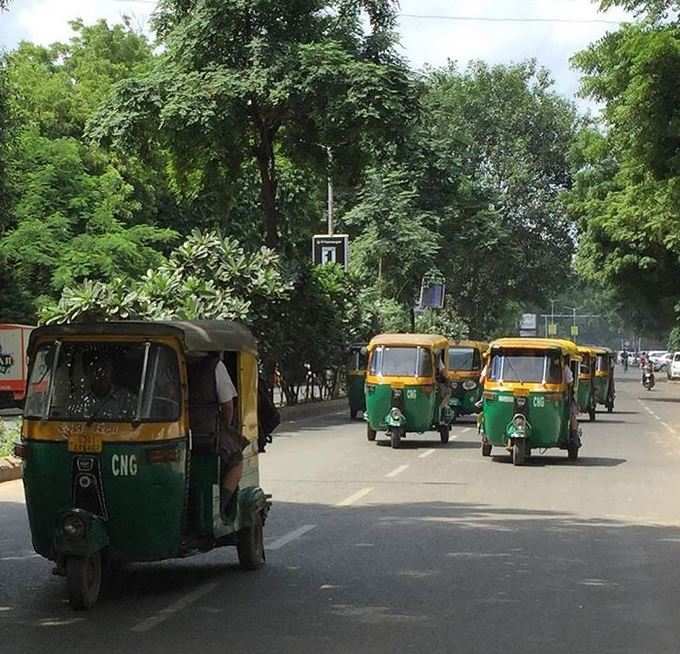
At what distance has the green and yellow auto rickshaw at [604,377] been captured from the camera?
38.4 meters

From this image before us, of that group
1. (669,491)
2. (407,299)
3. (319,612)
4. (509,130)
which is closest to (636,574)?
(319,612)

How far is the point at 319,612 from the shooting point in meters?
8.98

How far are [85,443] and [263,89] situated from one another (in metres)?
24.2

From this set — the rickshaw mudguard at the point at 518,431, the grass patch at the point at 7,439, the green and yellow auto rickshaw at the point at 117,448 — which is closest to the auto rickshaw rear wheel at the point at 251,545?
the green and yellow auto rickshaw at the point at 117,448

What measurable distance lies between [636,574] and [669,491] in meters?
7.02

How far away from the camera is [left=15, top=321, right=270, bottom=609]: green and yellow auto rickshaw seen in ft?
29.7

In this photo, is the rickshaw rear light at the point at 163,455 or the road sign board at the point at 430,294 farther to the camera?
the road sign board at the point at 430,294

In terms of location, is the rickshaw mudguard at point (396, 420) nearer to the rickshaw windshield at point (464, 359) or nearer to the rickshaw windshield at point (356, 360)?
the rickshaw windshield at point (356, 360)

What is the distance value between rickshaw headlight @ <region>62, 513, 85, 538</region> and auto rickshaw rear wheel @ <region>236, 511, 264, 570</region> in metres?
1.99

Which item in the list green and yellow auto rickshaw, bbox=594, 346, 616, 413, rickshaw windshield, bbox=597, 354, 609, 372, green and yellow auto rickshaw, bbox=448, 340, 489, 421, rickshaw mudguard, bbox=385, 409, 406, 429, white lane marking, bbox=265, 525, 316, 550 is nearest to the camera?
white lane marking, bbox=265, 525, 316, 550

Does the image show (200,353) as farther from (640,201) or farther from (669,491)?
(640,201)

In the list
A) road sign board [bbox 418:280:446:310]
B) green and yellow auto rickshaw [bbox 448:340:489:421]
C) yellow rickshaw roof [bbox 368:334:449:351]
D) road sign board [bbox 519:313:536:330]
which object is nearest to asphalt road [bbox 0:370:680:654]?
yellow rickshaw roof [bbox 368:334:449:351]

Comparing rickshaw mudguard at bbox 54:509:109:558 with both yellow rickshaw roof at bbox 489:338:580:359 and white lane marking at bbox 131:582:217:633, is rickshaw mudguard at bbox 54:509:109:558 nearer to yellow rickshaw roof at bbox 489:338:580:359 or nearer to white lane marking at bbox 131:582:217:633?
white lane marking at bbox 131:582:217:633

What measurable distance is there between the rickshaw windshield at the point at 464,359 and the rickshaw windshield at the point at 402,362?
31.1 feet
